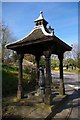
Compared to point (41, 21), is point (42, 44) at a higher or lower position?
lower

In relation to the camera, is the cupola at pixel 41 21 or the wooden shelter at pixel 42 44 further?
the cupola at pixel 41 21

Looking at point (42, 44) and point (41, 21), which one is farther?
point (41, 21)

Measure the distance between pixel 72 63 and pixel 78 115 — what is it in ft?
A: 209

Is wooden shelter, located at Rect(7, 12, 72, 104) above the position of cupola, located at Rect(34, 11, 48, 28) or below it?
below

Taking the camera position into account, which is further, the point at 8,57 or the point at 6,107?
the point at 8,57

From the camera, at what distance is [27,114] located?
733 centimetres

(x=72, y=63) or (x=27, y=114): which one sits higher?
(x=72, y=63)

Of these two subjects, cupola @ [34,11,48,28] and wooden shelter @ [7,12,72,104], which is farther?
cupola @ [34,11,48,28]

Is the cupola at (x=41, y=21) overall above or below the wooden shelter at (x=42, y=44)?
above

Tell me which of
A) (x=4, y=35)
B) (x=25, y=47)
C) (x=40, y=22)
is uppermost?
(x=4, y=35)

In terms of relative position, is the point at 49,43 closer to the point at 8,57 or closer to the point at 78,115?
the point at 78,115

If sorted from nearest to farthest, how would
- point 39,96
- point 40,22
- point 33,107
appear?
1. point 33,107
2. point 39,96
3. point 40,22

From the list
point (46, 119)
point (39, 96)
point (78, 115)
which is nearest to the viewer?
→ point (46, 119)

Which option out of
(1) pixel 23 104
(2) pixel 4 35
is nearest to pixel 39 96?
(1) pixel 23 104
